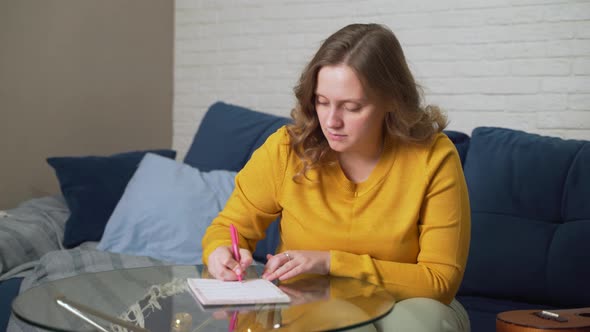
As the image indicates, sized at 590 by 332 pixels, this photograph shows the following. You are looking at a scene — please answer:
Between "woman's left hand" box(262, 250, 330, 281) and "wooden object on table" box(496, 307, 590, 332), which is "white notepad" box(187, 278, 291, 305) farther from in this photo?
"wooden object on table" box(496, 307, 590, 332)

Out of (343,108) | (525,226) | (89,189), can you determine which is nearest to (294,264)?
(343,108)

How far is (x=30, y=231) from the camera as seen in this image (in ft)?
8.77

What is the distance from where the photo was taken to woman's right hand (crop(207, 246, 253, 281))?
1.59 metres

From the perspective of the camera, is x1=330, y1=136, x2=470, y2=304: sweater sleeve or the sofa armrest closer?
x1=330, y1=136, x2=470, y2=304: sweater sleeve

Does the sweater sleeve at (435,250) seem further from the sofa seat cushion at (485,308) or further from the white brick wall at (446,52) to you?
the white brick wall at (446,52)

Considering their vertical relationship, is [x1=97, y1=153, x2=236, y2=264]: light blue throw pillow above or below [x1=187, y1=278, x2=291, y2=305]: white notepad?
below

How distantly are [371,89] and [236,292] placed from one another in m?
0.56

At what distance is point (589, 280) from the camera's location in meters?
2.24

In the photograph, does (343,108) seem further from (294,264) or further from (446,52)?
(446,52)

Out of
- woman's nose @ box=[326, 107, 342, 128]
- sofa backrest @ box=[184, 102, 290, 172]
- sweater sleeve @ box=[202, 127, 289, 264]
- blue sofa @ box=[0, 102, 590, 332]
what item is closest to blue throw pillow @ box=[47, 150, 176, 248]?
sofa backrest @ box=[184, 102, 290, 172]

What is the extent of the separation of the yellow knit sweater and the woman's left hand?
0.03 metres

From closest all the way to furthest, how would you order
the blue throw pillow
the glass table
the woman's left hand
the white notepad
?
the glass table < the white notepad < the woman's left hand < the blue throw pillow

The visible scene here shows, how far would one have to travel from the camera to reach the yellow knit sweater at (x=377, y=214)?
1684 millimetres

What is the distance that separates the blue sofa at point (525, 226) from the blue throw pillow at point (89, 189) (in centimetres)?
43
